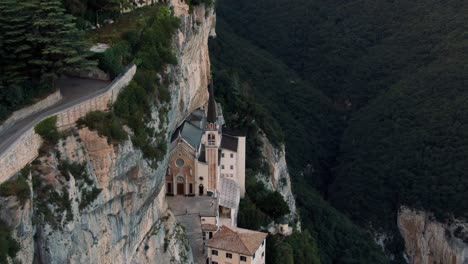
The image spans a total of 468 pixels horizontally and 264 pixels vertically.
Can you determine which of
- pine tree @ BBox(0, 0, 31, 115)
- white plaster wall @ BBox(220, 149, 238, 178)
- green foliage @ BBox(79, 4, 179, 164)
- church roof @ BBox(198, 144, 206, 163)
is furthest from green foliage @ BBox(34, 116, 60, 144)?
white plaster wall @ BBox(220, 149, 238, 178)

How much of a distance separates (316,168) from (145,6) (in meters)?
73.0

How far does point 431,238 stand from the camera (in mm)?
101625

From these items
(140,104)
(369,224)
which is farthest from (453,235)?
(140,104)

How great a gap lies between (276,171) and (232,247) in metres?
29.1

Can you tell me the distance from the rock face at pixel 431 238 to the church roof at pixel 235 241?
56.2m

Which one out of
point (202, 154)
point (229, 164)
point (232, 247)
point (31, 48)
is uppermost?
point (31, 48)

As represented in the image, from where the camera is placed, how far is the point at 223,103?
2972 inches

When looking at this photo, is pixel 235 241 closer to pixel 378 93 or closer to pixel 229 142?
pixel 229 142

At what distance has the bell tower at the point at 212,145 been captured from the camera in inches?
2040

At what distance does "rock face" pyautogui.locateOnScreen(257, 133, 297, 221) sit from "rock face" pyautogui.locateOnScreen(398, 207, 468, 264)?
31212 mm

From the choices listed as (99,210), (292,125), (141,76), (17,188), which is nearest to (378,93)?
(292,125)

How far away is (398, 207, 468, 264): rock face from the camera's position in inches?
3851

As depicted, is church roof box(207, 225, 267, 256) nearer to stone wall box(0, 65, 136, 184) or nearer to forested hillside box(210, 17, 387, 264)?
forested hillside box(210, 17, 387, 264)

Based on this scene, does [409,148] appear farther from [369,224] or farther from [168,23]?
[168,23]
